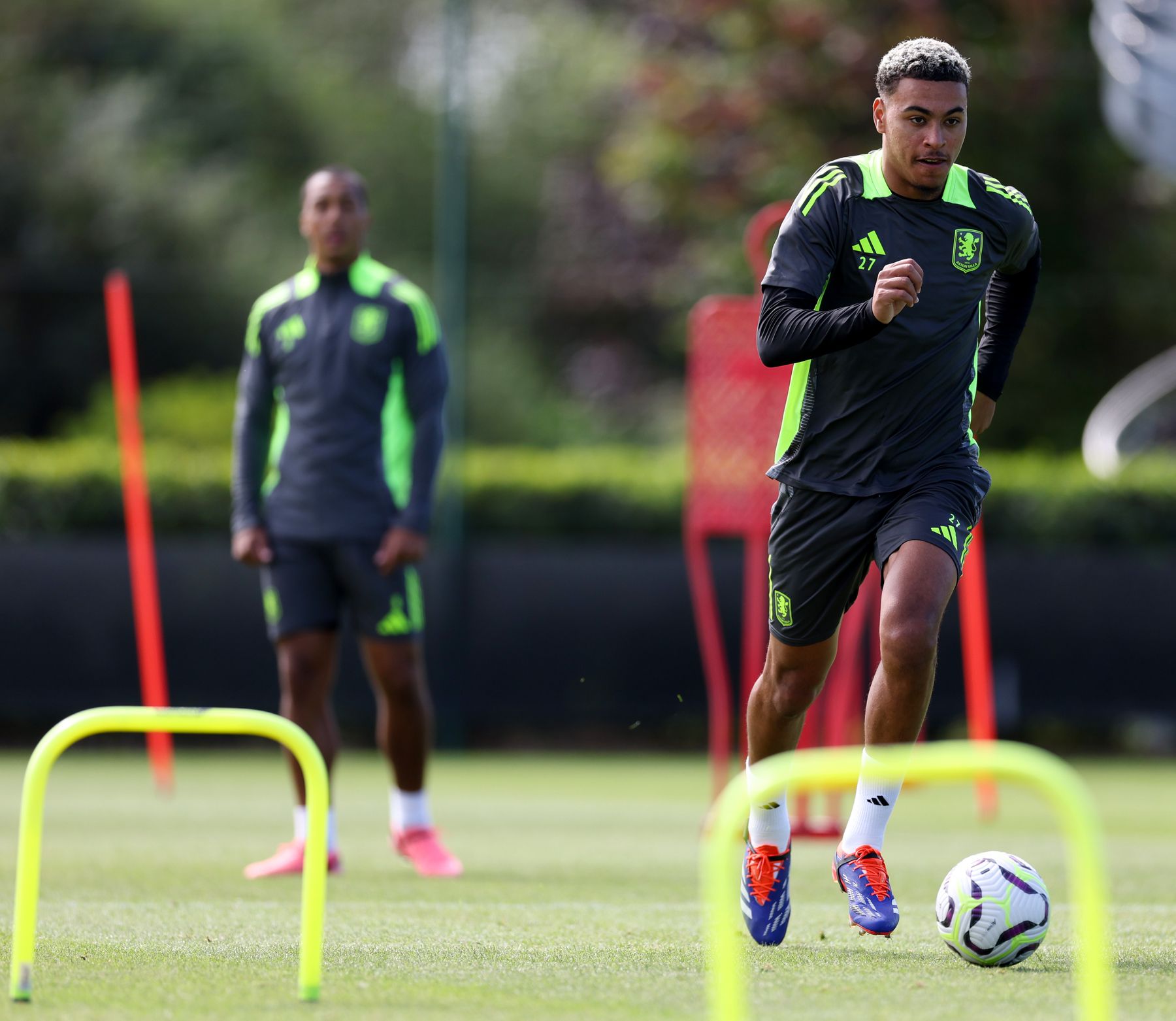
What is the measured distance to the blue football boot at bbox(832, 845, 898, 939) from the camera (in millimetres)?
4363

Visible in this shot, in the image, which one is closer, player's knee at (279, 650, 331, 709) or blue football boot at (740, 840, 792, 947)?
blue football boot at (740, 840, 792, 947)

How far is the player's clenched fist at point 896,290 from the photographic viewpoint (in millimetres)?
4188

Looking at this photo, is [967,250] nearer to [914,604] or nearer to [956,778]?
[914,604]

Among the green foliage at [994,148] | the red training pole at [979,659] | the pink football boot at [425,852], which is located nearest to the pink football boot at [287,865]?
the pink football boot at [425,852]

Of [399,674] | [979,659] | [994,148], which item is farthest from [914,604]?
[994,148]

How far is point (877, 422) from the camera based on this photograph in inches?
180

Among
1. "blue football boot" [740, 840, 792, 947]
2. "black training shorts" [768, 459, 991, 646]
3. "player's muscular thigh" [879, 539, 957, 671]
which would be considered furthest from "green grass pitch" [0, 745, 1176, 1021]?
"black training shorts" [768, 459, 991, 646]

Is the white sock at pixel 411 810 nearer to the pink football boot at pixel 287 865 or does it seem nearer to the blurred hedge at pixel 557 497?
the pink football boot at pixel 287 865

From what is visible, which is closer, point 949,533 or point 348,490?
point 949,533

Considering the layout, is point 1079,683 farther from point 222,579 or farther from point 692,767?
point 222,579

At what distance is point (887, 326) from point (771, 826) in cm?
127

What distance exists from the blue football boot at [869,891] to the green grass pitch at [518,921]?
2.9 inches

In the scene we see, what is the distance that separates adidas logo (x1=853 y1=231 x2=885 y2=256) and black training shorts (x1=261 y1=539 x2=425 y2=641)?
2203 millimetres

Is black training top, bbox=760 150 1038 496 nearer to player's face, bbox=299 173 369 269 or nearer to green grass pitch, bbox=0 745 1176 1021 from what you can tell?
green grass pitch, bbox=0 745 1176 1021
